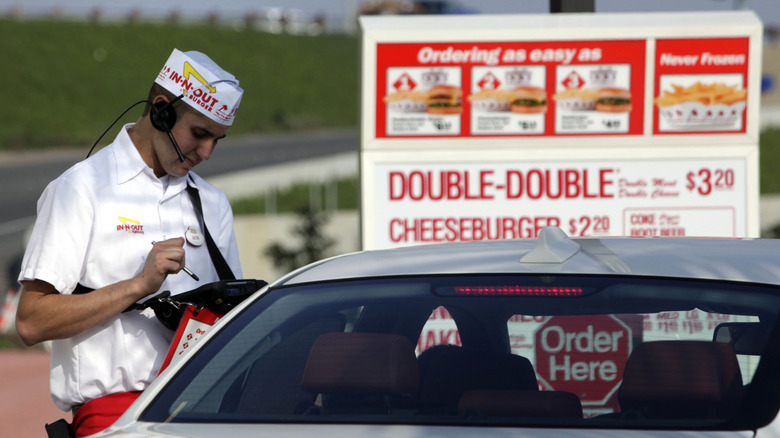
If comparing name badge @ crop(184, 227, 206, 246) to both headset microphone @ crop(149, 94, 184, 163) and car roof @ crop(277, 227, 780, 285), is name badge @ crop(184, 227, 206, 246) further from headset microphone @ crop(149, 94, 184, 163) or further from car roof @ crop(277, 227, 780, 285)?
car roof @ crop(277, 227, 780, 285)

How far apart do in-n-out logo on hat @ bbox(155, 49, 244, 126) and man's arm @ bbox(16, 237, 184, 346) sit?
0.48m

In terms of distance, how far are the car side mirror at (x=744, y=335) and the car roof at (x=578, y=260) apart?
0.10 m

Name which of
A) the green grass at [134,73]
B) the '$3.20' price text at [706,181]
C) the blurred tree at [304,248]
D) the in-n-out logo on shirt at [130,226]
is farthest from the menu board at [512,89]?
the green grass at [134,73]

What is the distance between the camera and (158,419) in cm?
220

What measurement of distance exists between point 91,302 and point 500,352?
47.7 inches

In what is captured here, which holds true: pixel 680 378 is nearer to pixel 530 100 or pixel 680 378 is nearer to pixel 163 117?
pixel 163 117

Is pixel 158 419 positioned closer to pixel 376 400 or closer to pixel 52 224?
pixel 376 400

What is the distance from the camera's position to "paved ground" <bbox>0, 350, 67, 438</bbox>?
809cm

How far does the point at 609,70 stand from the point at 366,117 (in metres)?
A: 1.35

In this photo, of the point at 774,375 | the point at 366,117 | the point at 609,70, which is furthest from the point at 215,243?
the point at 609,70

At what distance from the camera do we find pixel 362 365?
2285mm

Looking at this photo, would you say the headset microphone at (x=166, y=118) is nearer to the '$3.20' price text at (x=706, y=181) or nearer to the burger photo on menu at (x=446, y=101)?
the burger photo on menu at (x=446, y=101)

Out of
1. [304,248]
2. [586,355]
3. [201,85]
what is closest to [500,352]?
[586,355]

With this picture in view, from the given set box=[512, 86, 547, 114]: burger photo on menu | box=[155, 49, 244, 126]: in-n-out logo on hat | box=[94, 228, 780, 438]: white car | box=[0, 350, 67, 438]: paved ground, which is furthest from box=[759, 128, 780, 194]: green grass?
box=[94, 228, 780, 438]: white car
